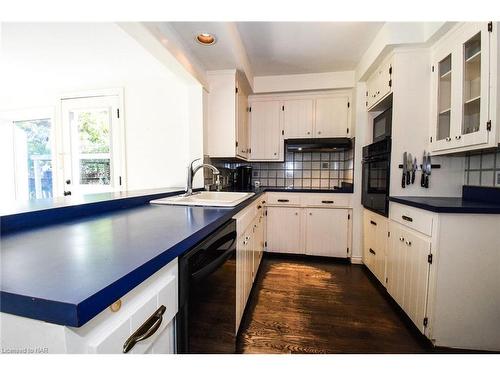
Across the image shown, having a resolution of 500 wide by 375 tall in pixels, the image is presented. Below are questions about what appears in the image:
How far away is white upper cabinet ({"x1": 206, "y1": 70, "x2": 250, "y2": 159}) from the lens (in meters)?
2.37

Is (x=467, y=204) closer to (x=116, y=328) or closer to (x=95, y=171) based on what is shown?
(x=116, y=328)

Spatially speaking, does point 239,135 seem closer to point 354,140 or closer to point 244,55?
point 244,55

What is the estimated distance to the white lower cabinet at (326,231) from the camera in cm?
274

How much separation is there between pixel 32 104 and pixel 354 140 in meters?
4.20

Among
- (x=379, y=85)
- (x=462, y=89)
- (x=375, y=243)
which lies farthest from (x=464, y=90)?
(x=375, y=243)

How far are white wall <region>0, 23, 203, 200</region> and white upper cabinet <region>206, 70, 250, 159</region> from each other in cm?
19

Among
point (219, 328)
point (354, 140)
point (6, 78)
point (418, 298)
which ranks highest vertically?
point (6, 78)

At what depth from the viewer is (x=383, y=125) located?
2.25m

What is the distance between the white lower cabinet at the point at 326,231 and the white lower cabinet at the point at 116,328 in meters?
2.39

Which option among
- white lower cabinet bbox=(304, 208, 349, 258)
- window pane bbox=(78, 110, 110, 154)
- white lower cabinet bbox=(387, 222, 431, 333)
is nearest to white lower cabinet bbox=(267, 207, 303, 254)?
white lower cabinet bbox=(304, 208, 349, 258)

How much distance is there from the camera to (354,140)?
272 cm

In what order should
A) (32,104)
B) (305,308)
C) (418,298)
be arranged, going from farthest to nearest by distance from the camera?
(32,104) → (305,308) → (418,298)

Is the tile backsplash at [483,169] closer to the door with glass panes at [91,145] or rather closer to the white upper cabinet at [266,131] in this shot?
the white upper cabinet at [266,131]
